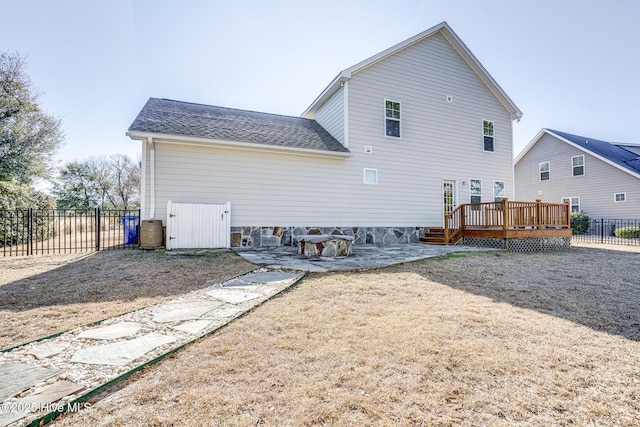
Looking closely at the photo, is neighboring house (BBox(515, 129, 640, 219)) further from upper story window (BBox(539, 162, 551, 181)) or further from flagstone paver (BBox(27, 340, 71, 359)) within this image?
flagstone paver (BBox(27, 340, 71, 359))

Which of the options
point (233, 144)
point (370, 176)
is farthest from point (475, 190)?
point (233, 144)

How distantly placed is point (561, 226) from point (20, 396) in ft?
43.0

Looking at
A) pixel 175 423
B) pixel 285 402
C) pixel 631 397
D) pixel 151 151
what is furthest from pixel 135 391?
pixel 151 151

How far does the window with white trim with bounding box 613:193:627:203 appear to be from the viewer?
16.5 metres

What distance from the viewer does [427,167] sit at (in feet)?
37.1

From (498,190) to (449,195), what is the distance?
2.47 m

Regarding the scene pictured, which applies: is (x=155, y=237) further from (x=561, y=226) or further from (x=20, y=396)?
(x=561, y=226)

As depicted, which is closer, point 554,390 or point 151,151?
point 554,390

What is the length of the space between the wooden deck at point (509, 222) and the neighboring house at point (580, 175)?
34.3ft

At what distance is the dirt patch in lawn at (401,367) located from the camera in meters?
1.68

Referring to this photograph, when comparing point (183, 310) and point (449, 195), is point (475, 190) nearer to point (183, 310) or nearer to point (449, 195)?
point (449, 195)

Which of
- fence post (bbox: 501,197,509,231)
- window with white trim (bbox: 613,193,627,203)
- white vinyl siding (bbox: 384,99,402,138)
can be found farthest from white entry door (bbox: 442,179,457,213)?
window with white trim (bbox: 613,193,627,203)

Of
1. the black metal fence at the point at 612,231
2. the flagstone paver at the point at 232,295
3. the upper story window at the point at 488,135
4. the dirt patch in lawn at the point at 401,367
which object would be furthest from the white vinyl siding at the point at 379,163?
the black metal fence at the point at 612,231

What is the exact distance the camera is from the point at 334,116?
1123cm
